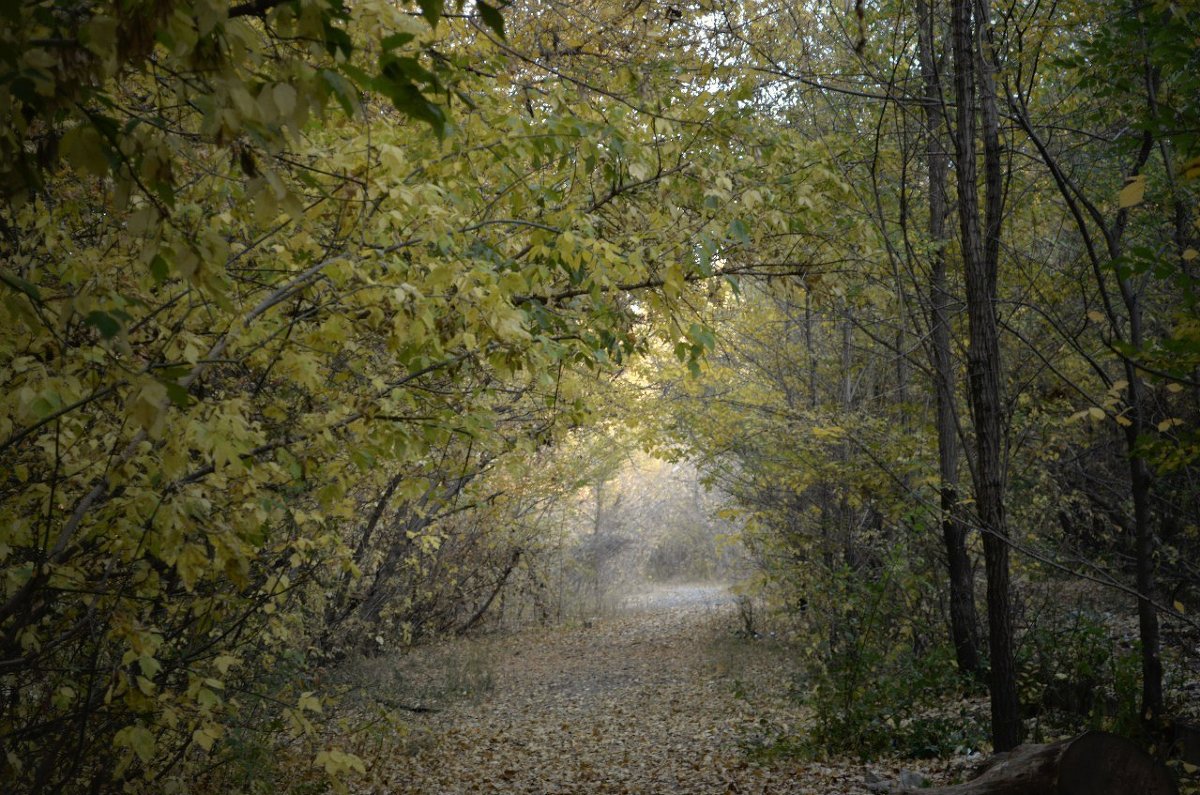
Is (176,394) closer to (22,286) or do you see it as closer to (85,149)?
(22,286)

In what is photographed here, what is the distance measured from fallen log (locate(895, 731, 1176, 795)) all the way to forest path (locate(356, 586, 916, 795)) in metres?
2.38

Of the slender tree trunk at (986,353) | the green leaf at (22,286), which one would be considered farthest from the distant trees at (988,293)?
the green leaf at (22,286)

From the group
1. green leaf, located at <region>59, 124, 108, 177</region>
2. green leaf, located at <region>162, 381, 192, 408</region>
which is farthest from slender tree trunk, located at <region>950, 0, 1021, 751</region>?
green leaf, located at <region>59, 124, 108, 177</region>

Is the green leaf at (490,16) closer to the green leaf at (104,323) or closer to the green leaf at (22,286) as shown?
the green leaf at (104,323)

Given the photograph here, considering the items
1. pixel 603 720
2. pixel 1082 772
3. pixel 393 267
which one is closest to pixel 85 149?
pixel 393 267

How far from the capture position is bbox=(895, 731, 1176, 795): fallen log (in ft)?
11.4

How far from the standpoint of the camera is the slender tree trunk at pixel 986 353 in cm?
402

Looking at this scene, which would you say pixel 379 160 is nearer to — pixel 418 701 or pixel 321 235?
pixel 321 235

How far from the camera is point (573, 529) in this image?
778 inches

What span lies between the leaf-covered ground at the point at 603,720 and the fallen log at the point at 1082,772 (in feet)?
8.17

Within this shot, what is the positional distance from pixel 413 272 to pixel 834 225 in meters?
3.36

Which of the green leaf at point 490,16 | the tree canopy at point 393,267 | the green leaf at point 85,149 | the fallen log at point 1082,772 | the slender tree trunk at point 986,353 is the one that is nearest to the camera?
the green leaf at point 490,16

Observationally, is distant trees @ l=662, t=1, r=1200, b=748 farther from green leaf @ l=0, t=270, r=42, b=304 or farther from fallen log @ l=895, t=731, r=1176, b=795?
green leaf @ l=0, t=270, r=42, b=304

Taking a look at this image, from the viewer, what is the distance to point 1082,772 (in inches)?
138
